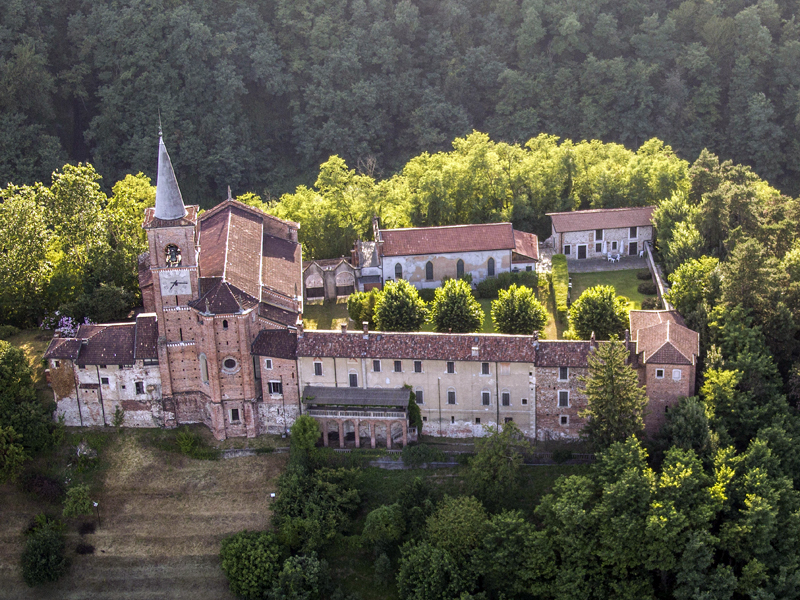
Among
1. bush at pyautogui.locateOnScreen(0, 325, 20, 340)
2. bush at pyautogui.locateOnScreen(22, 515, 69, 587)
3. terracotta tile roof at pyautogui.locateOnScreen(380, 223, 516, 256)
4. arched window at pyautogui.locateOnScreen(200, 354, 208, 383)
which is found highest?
terracotta tile roof at pyautogui.locateOnScreen(380, 223, 516, 256)

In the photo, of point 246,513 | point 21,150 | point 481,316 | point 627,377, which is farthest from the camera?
point 21,150

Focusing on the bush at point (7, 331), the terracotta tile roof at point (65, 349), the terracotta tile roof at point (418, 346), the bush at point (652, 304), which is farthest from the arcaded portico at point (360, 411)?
the bush at point (7, 331)

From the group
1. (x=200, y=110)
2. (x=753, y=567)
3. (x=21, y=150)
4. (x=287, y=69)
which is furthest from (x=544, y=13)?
(x=753, y=567)

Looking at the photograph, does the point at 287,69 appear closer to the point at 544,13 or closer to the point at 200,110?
the point at 200,110

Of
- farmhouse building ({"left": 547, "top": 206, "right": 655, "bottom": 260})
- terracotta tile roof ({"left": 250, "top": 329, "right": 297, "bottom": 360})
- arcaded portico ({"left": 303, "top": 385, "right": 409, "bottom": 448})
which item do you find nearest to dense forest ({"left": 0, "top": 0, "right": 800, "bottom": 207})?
farmhouse building ({"left": 547, "top": 206, "right": 655, "bottom": 260})

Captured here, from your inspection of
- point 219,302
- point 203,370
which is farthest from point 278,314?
point 203,370

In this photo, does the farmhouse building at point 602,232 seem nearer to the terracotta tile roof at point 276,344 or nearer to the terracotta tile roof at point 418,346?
the terracotta tile roof at point 418,346

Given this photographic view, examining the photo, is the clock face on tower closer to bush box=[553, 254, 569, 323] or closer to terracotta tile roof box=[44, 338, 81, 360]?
terracotta tile roof box=[44, 338, 81, 360]
